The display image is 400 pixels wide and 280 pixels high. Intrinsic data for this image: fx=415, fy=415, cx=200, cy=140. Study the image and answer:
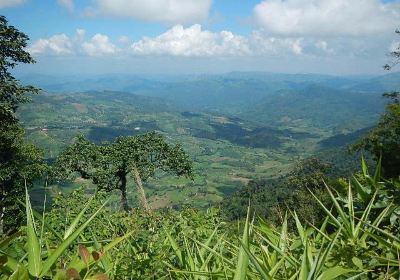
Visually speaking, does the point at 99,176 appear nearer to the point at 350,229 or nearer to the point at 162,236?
the point at 162,236

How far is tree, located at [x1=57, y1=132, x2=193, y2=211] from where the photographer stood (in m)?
32.8

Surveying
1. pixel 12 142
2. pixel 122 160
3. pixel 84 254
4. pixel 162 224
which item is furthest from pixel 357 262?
pixel 122 160

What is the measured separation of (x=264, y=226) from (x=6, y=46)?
2091 cm

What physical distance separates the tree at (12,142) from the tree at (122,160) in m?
4.36

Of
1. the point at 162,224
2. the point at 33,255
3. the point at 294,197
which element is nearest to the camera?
the point at 33,255

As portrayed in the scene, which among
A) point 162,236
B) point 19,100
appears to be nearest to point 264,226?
point 162,236

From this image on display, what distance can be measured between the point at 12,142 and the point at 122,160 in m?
9.27

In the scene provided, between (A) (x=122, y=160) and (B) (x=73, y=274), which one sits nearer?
(B) (x=73, y=274)

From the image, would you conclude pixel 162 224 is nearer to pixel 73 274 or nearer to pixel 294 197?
pixel 73 274

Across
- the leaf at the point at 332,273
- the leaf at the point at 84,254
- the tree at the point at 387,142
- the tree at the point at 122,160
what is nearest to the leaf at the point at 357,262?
the leaf at the point at 332,273

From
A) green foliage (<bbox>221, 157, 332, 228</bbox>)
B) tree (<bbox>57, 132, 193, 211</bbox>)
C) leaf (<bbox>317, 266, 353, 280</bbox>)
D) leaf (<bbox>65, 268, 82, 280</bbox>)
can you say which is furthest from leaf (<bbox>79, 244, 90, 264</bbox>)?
tree (<bbox>57, 132, 193, 211</bbox>)

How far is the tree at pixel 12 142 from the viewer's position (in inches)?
800

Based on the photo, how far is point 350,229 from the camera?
9.09ft

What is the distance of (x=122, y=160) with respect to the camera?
33.4 metres
